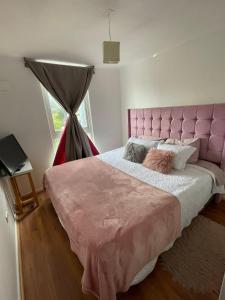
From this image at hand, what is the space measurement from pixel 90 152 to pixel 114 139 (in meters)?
0.86

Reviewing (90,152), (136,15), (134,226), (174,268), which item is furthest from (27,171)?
(136,15)

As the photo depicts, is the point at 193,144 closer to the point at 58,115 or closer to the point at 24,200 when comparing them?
the point at 58,115

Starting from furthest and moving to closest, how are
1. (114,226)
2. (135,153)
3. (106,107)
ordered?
(106,107)
(135,153)
(114,226)

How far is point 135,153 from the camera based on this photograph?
2.40 metres

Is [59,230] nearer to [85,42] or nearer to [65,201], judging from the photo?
[65,201]

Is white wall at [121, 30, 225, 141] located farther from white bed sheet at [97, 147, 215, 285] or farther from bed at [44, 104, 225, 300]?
white bed sheet at [97, 147, 215, 285]

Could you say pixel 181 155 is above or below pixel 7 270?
above

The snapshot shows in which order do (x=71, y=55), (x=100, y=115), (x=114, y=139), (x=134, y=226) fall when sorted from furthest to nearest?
(x=114, y=139) < (x=100, y=115) < (x=71, y=55) < (x=134, y=226)

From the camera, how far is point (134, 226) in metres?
1.10

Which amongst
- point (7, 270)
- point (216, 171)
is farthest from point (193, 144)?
point (7, 270)

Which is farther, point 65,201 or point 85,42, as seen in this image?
point 85,42

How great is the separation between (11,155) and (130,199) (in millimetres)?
1864

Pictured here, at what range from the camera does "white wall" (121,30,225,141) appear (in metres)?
1.93

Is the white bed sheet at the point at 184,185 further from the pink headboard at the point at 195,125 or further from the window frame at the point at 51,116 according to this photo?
the window frame at the point at 51,116
